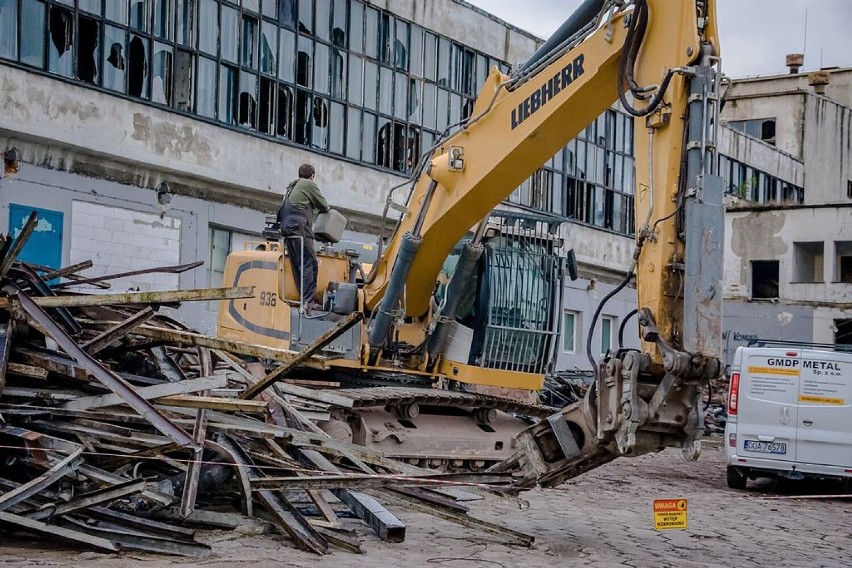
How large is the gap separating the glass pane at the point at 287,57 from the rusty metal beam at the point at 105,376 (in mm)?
16746

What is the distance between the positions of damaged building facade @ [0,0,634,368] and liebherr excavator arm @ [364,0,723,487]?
501cm

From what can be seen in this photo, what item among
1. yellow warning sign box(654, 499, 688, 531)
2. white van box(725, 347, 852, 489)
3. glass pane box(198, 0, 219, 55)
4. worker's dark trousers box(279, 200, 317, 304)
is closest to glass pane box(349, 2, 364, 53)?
glass pane box(198, 0, 219, 55)

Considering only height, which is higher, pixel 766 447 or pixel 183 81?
pixel 183 81

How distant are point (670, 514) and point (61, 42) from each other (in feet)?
49.2

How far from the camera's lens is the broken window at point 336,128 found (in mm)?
27141

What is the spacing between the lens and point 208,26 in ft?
78.1

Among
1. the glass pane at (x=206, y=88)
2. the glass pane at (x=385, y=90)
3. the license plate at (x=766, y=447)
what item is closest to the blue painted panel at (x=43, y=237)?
the glass pane at (x=206, y=88)

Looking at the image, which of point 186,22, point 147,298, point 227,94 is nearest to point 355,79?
point 227,94

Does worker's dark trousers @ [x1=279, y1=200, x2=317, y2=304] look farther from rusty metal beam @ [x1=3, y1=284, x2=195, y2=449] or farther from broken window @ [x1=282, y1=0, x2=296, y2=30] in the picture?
broken window @ [x1=282, y1=0, x2=296, y2=30]

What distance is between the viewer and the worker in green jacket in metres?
13.3

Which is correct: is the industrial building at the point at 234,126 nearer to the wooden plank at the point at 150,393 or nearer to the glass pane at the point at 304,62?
the glass pane at the point at 304,62

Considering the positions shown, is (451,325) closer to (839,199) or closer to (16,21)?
(16,21)

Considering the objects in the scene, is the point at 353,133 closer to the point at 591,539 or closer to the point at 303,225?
the point at 303,225

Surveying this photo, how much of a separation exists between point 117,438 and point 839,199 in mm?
51571
